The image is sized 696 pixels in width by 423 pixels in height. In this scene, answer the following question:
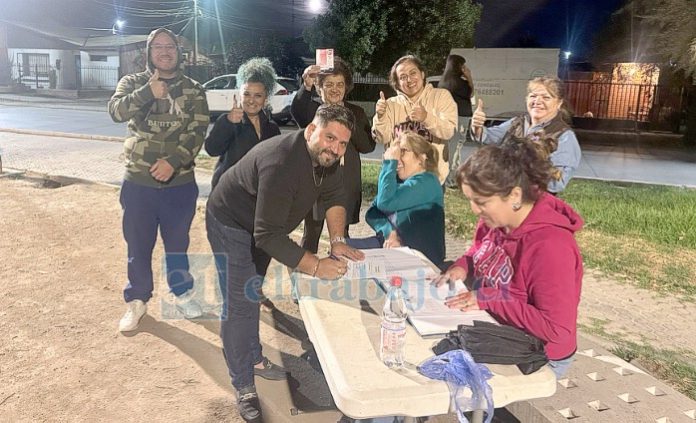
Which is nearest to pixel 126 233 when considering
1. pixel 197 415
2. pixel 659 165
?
pixel 197 415

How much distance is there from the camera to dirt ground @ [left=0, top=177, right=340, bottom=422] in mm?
3203

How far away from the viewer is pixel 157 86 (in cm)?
374

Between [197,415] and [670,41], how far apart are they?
13.4m

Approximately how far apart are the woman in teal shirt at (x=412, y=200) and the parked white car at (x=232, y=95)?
13.2m

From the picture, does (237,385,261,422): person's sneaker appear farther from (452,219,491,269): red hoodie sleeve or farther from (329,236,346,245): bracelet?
(452,219,491,269): red hoodie sleeve

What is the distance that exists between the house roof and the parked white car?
1624cm

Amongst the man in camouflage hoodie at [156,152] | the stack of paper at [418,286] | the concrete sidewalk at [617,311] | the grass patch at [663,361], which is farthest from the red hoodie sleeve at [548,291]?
the man in camouflage hoodie at [156,152]

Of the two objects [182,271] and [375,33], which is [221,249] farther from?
[375,33]

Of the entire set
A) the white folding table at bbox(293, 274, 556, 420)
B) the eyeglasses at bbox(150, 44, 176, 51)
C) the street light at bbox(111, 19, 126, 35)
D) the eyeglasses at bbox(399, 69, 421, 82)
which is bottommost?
the white folding table at bbox(293, 274, 556, 420)

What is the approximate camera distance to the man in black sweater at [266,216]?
103 inches

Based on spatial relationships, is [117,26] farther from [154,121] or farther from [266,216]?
[266,216]

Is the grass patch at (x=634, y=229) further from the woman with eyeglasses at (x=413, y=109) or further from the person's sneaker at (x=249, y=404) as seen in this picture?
the person's sneaker at (x=249, y=404)

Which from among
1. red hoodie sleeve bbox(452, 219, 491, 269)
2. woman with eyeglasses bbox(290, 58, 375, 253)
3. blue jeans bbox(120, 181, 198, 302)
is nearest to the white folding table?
red hoodie sleeve bbox(452, 219, 491, 269)

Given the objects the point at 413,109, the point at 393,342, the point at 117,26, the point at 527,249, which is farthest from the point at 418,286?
the point at 117,26
